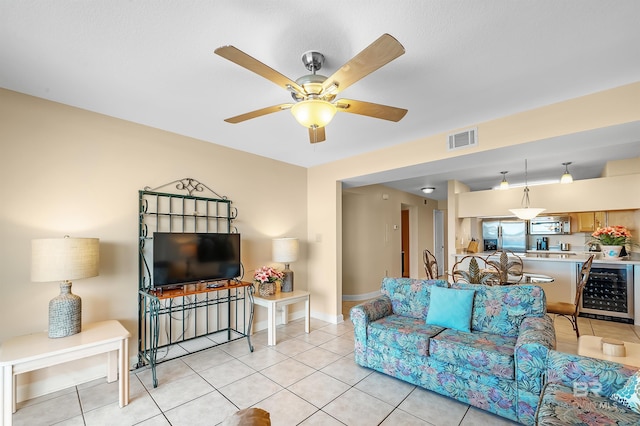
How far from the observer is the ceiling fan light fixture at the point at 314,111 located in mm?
1747

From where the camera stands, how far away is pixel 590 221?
544 cm

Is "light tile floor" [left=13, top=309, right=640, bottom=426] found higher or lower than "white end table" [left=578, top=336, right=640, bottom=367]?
lower

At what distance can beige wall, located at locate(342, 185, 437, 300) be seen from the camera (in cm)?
588

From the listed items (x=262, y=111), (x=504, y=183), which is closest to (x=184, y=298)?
(x=262, y=111)

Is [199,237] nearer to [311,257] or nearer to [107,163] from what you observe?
[107,163]

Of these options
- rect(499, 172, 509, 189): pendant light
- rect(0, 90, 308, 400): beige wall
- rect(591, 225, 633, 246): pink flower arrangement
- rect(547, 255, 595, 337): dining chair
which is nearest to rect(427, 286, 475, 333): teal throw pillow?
rect(547, 255, 595, 337): dining chair

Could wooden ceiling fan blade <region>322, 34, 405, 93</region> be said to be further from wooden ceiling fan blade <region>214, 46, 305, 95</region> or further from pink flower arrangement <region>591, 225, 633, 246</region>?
pink flower arrangement <region>591, 225, 633, 246</region>

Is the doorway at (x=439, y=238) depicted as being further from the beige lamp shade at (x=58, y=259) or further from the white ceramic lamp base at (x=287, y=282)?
the beige lamp shade at (x=58, y=259)

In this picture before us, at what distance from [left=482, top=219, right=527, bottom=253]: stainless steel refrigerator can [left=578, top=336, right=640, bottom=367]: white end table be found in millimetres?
4831

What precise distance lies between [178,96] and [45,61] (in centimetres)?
83

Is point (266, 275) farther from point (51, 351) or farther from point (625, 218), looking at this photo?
A: point (625, 218)

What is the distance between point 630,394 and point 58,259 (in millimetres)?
3719

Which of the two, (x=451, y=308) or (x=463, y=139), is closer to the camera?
(x=451, y=308)

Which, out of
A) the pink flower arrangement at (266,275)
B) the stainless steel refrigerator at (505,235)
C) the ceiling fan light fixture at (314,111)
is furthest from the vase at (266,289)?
the stainless steel refrigerator at (505,235)
